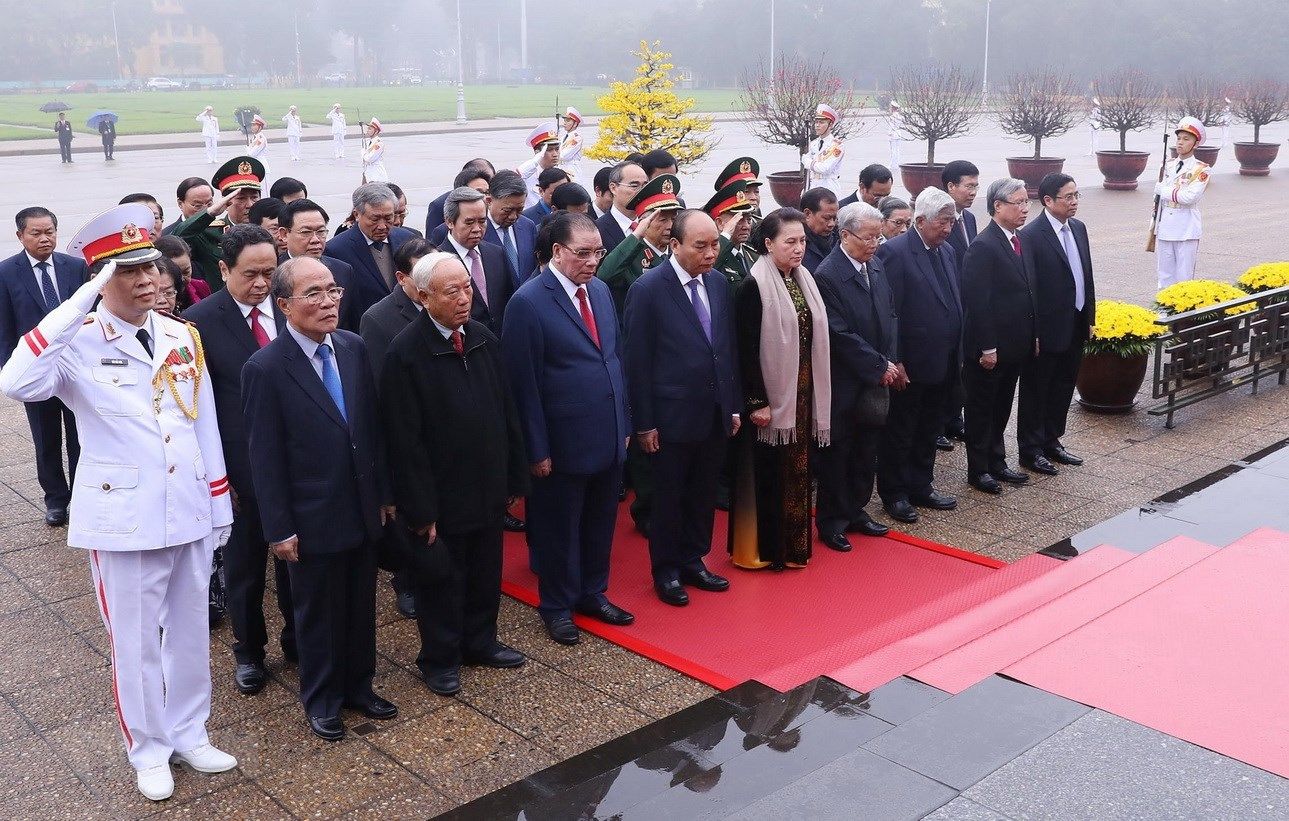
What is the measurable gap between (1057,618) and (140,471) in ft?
12.1

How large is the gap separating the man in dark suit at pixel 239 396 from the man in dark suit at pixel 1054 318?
484 centimetres

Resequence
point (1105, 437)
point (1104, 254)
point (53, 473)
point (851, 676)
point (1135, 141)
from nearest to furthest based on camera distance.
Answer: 1. point (851, 676)
2. point (53, 473)
3. point (1105, 437)
4. point (1104, 254)
5. point (1135, 141)

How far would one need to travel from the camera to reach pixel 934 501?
7.41 m

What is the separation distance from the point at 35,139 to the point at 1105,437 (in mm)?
45480

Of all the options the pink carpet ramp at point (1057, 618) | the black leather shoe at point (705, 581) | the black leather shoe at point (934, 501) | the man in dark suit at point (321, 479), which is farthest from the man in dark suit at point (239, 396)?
the black leather shoe at point (934, 501)

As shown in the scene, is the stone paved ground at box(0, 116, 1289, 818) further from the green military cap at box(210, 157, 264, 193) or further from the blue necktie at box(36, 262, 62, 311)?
the green military cap at box(210, 157, 264, 193)

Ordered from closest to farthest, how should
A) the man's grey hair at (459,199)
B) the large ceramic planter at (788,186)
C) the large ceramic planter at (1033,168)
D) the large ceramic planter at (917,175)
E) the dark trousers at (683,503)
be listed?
the dark trousers at (683,503)
the man's grey hair at (459,199)
the large ceramic planter at (788,186)
the large ceramic planter at (917,175)
the large ceramic planter at (1033,168)

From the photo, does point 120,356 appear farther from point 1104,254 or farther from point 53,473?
point 1104,254

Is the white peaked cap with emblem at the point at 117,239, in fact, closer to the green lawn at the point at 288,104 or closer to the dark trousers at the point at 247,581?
the dark trousers at the point at 247,581

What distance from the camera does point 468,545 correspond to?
5207 mm

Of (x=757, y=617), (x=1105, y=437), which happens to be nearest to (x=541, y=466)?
(x=757, y=617)

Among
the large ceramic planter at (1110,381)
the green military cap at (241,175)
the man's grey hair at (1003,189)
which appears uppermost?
the green military cap at (241,175)

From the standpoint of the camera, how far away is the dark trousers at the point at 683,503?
236 inches

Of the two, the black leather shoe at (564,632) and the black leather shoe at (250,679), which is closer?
the black leather shoe at (250,679)
